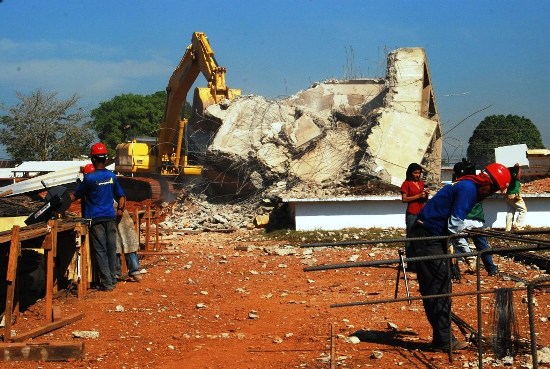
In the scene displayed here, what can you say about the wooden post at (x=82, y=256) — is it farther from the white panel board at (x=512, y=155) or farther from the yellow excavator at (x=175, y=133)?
the yellow excavator at (x=175, y=133)

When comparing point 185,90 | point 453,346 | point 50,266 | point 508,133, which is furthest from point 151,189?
point 508,133

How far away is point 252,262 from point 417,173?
370 cm

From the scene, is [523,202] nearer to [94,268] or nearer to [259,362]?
[94,268]

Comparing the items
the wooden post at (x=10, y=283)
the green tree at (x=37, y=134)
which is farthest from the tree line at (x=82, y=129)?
the wooden post at (x=10, y=283)

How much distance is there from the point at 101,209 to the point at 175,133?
15.2 meters

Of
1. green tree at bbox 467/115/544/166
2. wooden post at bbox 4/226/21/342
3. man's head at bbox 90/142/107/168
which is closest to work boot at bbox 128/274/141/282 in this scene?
man's head at bbox 90/142/107/168

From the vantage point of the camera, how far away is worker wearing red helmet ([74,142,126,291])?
9.98 m

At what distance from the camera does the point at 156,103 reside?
235 ft

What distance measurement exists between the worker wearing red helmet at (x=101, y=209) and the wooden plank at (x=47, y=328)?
5.34 ft

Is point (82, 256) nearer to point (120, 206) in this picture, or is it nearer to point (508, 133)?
point (120, 206)

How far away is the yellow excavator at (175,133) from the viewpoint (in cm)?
2303

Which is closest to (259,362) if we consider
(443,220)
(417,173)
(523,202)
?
(443,220)

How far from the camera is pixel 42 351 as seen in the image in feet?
21.9

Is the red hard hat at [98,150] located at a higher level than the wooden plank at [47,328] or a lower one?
higher
